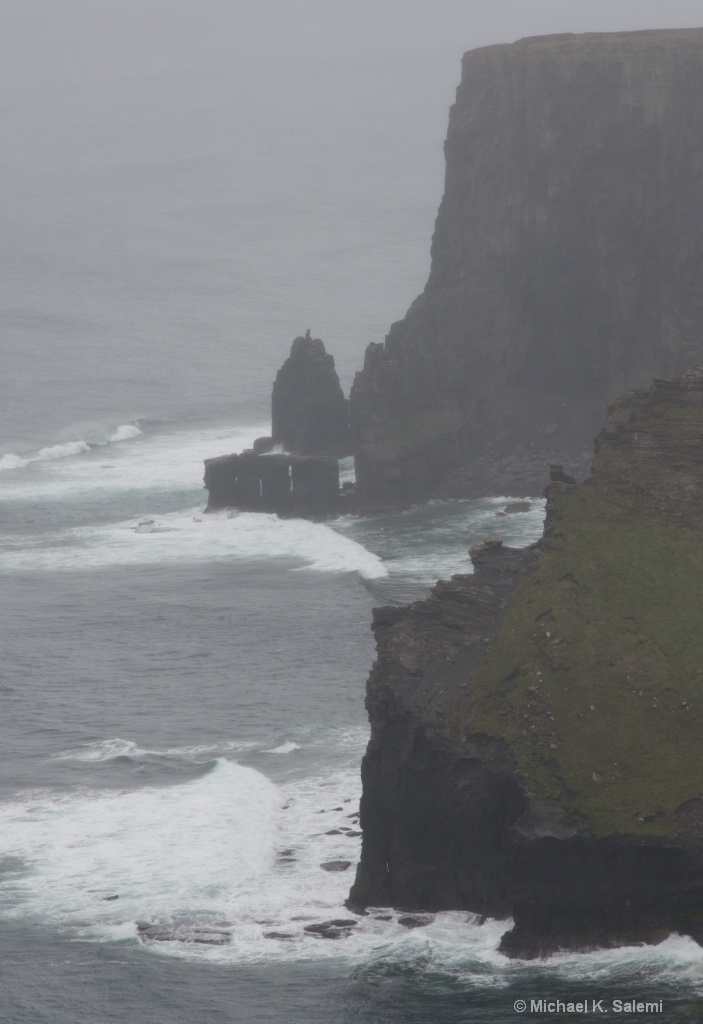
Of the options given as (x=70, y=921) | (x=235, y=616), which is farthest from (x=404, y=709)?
(x=235, y=616)

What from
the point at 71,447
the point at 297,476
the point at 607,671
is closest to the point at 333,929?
the point at 607,671

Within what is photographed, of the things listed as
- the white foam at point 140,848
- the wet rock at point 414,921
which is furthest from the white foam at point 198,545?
the wet rock at point 414,921

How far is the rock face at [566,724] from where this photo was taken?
43.6m

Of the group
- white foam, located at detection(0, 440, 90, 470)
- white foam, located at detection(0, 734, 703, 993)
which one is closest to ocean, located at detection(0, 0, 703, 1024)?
white foam, located at detection(0, 734, 703, 993)

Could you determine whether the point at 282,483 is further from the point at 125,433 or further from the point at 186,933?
the point at 186,933

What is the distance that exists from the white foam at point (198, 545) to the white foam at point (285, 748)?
2775 cm

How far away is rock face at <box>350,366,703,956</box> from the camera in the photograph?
4362 cm

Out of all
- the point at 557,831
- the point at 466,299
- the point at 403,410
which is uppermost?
the point at 466,299

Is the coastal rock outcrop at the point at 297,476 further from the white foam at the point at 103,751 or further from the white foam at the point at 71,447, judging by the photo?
the white foam at the point at 103,751

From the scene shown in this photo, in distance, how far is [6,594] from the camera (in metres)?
90.9

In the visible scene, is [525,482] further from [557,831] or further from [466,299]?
[557,831]

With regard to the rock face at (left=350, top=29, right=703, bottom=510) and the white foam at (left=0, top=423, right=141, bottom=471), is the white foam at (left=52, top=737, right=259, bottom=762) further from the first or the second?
the white foam at (left=0, top=423, right=141, bottom=471)

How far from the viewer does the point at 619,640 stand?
48.8 metres

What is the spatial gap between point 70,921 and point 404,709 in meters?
11.4
